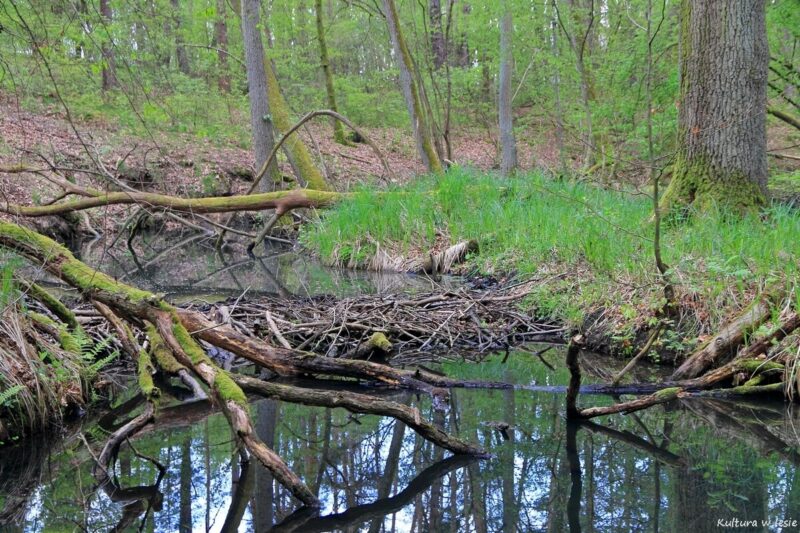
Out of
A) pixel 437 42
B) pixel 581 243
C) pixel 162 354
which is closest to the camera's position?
pixel 162 354

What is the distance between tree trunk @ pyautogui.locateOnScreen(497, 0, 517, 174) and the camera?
1331cm

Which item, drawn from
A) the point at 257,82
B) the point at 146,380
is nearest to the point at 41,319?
the point at 146,380

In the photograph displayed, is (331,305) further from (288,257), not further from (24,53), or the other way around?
(288,257)

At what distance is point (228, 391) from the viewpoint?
120 inches

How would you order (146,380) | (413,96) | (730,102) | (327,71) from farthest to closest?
1. (327,71)
2. (413,96)
3. (730,102)
4. (146,380)

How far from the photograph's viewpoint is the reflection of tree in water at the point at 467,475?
109 inches

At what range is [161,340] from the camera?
12.6ft

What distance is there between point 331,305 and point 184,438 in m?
2.39

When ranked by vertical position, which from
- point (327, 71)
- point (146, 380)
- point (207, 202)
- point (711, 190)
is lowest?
point (146, 380)

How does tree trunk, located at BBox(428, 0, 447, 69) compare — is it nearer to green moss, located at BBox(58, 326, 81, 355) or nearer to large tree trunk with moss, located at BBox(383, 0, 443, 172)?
large tree trunk with moss, located at BBox(383, 0, 443, 172)

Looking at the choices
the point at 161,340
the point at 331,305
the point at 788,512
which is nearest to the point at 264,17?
the point at 331,305

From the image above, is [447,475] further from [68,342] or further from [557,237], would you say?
[557,237]

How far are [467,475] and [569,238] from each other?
13.1 feet

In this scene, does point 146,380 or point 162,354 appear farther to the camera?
point 162,354
